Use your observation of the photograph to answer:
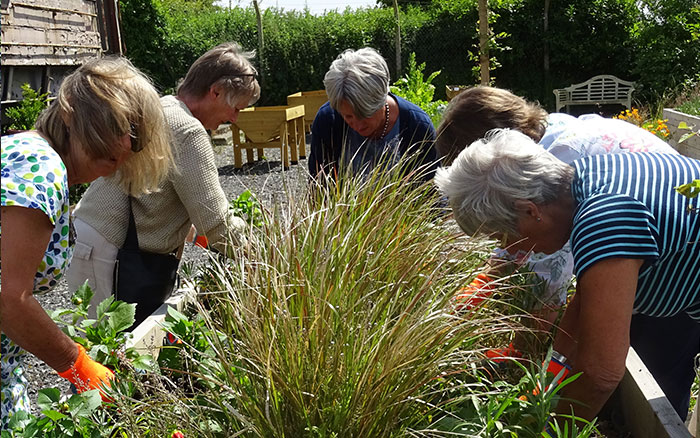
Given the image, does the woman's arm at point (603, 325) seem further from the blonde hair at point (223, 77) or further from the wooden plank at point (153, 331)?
the blonde hair at point (223, 77)

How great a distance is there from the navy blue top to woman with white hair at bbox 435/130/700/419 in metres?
1.22

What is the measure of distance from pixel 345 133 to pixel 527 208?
1545mm

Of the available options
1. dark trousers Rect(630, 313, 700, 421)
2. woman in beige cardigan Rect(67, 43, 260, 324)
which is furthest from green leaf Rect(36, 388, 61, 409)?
dark trousers Rect(630, 313, 700, 421)

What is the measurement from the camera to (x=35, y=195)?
4.35 ft

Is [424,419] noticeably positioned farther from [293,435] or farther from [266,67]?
[266,67]

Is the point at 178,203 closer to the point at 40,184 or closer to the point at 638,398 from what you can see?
the point at 40,184

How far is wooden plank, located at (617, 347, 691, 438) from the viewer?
62.9 inches

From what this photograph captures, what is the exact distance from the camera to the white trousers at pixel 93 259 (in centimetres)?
232

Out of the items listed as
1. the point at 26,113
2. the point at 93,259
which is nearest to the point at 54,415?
the point at 93,259

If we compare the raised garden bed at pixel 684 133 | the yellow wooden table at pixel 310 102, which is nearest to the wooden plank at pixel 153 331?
the raised garden bed at pixel 684 133

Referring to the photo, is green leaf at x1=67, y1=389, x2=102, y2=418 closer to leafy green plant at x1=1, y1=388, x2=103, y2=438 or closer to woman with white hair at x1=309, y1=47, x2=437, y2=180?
leafy green plant at x1=1, y1=388, x2=103, y2=438

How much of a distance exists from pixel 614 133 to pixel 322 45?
50.3 feet

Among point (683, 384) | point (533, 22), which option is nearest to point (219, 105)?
point (683, 384)

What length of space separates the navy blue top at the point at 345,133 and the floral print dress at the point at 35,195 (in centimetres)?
160
